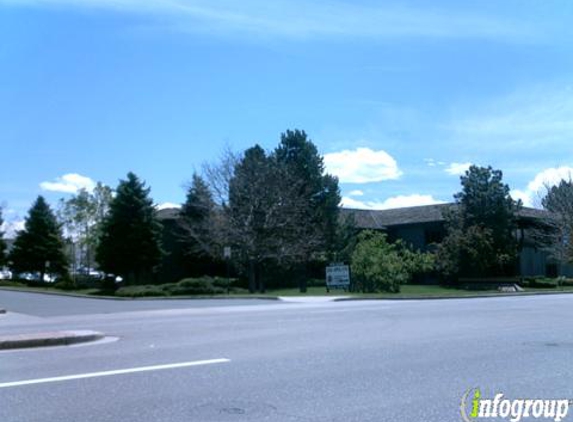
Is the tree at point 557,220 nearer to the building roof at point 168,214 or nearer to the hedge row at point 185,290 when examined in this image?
the hedge row at point 185,290

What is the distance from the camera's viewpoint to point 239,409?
691cm

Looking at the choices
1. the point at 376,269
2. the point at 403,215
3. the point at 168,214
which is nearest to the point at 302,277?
the point at 376,269

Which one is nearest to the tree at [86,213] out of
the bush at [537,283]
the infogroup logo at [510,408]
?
the bush at [537,283]

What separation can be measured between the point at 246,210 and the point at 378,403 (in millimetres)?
33579

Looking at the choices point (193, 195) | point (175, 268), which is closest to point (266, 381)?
point (193, 195)

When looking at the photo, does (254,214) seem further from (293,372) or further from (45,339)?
(293,372)

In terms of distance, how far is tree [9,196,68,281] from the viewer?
60.1 metres

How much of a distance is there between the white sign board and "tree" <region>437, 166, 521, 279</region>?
13.6 meters

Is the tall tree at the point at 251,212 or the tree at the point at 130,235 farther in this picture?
the tree at the point at 130,235

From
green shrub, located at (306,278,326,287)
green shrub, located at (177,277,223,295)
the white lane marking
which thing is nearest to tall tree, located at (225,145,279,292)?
green shrub, located at (177,277,223,295)

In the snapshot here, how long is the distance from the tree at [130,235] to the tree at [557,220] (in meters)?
29.8

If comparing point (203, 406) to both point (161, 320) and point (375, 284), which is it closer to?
point (161, 320)

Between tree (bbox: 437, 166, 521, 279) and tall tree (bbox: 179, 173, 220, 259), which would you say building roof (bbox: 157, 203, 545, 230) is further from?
tall tree (bbox: 179, 173, 220, 259)

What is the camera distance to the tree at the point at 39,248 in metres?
60.1
